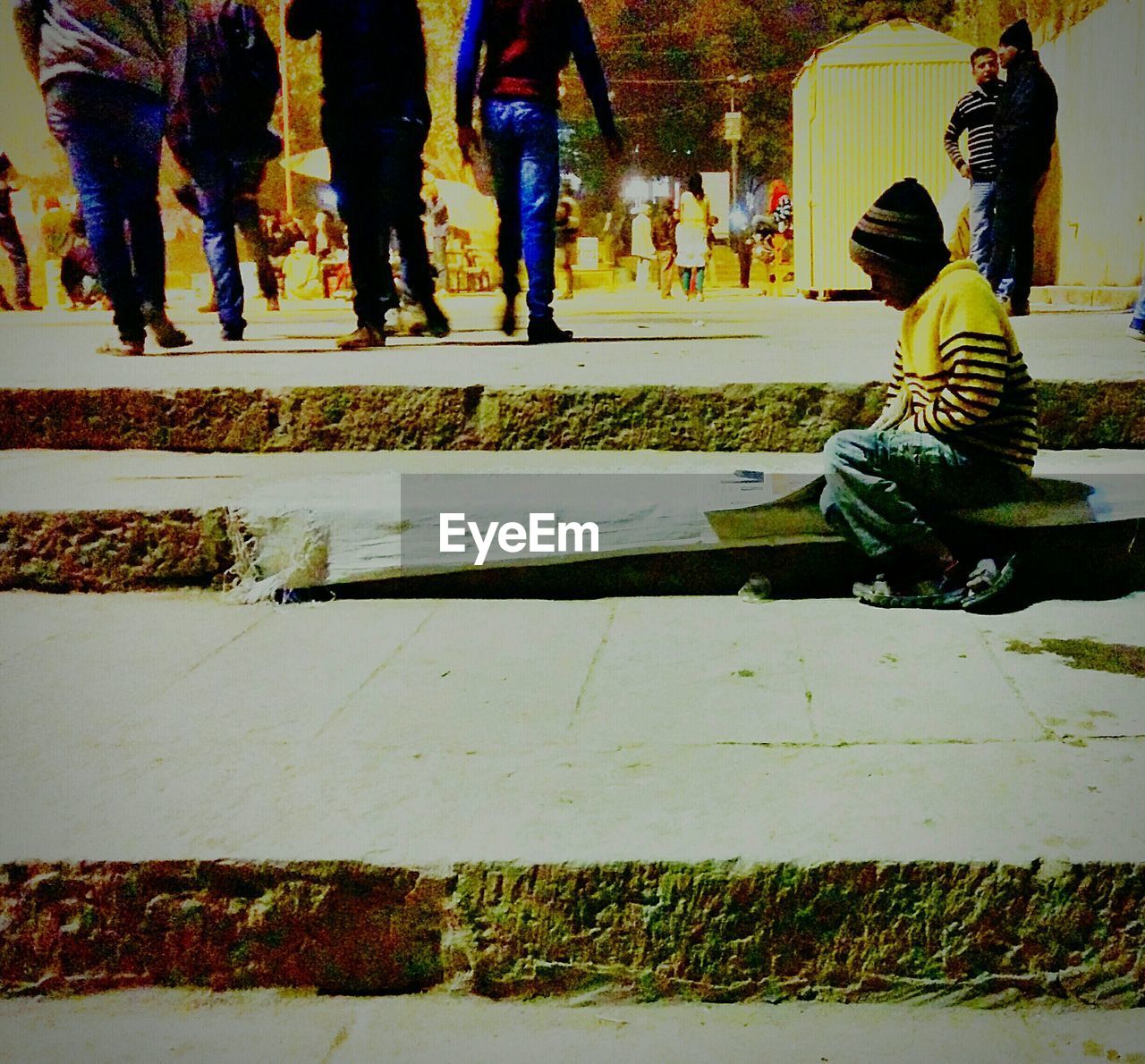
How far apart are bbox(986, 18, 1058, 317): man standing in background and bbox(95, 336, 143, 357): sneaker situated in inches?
208

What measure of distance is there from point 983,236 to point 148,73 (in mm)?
5256

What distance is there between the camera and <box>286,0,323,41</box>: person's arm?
6.25 meters

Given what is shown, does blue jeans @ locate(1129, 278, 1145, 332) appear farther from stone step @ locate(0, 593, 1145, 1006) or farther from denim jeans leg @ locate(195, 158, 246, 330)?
denim jeans leg @ locate(195, 158, 246, 330)

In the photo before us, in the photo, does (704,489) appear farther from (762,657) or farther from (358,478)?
(358,478)

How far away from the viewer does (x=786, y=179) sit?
10.9m

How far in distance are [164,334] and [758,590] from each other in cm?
428

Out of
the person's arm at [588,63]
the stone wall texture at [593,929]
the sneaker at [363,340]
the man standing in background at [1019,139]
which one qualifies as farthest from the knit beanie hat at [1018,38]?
the stone wall texture at [593,929]

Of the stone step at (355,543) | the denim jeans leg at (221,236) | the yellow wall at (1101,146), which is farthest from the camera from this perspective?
the yellow wall at (1101,146)

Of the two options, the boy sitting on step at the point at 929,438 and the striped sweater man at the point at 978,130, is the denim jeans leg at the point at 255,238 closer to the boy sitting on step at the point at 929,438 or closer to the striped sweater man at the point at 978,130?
the striped sweater man at the point at 978,130

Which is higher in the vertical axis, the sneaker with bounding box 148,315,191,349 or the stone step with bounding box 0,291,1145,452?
the sneaker with bounding box 148,315,191,349

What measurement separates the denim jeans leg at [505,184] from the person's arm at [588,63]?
1.68ft

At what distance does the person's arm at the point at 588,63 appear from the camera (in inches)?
235

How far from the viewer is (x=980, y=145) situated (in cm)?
712

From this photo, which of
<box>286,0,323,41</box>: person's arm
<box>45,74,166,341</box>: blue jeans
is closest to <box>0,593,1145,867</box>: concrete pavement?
<box>45,74,166,341</box>: blue jeans
